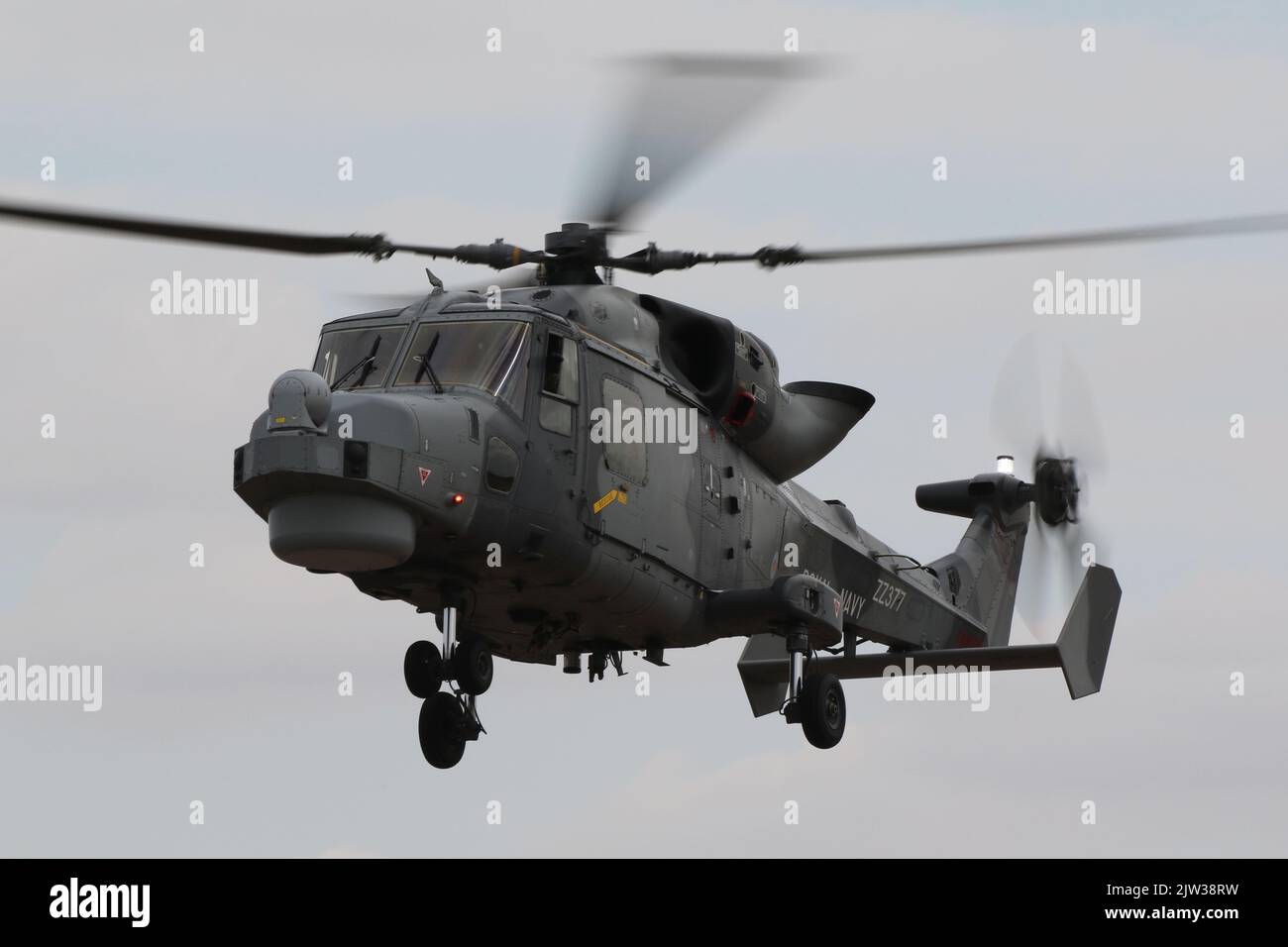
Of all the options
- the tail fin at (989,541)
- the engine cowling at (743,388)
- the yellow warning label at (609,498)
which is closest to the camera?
the yellow warning label at (609,498)

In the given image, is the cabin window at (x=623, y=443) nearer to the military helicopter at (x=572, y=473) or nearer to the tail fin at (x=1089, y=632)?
the military helicopter at (x=572, y=473)

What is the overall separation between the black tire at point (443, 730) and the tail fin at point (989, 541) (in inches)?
362

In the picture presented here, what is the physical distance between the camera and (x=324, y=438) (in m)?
17.8

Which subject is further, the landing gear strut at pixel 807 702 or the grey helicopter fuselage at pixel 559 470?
the landing gear strut at pixel 807 702

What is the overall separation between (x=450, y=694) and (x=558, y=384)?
10.6ft

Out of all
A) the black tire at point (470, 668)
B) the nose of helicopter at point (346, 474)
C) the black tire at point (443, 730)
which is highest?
the nose of helicopter at point (346, 474)

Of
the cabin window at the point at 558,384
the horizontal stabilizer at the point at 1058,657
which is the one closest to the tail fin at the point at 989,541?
the horizontal stabilizer at the point at 1058,657

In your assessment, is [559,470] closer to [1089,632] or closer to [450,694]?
[450,694]

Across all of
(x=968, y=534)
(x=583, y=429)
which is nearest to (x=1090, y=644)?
(x=968, y=534)

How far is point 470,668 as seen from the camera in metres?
20.2

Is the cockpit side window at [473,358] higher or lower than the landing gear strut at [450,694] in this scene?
higher

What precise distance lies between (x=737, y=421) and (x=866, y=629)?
12.7 feet

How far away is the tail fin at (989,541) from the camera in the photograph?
27953 millimetres

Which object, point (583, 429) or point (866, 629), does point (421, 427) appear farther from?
point (866, 629)
